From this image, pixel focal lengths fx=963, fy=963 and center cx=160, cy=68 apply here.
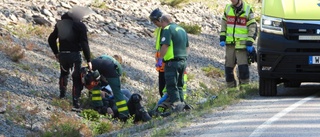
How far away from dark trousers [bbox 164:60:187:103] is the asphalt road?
1.11 m

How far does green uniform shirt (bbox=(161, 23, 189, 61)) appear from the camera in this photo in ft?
48.5

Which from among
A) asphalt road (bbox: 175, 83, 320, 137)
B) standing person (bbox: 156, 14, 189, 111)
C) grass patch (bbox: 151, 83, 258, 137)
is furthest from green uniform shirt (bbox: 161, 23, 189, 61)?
asphalt road (bbox: 175, 83, 320, 137)

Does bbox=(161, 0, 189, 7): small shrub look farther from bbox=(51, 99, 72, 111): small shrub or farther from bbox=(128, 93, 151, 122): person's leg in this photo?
bbox=(128, 93, 151, 122): person's leg

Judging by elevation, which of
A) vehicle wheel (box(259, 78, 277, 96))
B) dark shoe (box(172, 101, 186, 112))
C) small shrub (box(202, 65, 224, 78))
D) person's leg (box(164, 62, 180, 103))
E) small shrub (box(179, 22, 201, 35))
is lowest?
small shrub (box(202, 65, 224, 78))

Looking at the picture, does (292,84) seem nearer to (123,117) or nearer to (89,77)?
(123,117)

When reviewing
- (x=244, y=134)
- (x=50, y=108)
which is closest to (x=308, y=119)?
(x=244, y=134)

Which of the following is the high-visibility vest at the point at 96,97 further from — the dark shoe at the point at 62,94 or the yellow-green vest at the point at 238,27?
the yellow-green vest at the point at 238,27

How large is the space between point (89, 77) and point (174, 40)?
149cm

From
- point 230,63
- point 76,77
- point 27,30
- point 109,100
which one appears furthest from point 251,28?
point 27,30

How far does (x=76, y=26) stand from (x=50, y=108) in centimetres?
146

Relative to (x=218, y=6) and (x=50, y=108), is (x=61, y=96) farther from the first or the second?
(x=218, y=6)

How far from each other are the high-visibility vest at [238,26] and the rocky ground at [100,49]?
2.79 metres

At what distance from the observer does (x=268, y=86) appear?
15.3 meters

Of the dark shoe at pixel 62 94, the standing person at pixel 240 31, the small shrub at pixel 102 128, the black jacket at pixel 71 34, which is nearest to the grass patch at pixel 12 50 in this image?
the dark shoe at pixel 62 94
